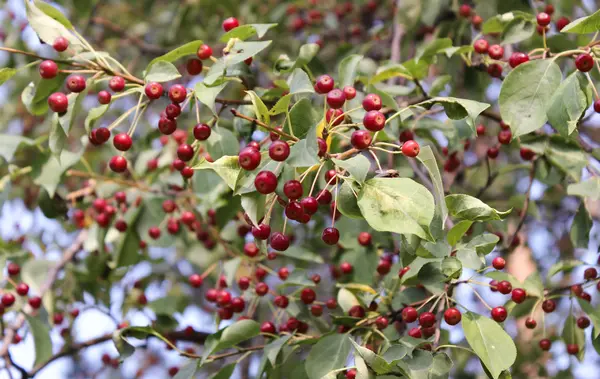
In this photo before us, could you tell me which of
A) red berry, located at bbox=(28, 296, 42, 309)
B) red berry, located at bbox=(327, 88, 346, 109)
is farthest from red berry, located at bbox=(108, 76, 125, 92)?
red berry, located at bbox=(28, 296, 42, 309)

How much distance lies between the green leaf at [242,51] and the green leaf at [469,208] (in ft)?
2.15

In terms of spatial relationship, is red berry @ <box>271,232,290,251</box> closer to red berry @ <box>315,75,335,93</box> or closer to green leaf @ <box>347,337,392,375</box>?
green leaf @ <box>347,337,392,375</box>

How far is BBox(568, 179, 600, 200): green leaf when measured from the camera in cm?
216

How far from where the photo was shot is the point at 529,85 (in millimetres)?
1933

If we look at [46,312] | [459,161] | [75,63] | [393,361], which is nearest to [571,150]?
[459,161]

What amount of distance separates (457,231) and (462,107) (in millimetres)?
325

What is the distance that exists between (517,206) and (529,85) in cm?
108

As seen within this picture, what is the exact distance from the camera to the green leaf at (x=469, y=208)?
1.61 meters

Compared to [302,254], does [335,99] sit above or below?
above

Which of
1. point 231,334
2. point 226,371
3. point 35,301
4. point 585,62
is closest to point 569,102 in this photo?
point 585,62

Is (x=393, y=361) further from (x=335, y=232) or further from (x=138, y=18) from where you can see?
(x=138, y=18)

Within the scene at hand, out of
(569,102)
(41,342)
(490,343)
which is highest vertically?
(569,102)

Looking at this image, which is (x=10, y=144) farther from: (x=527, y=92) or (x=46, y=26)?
(x=527, y=92)

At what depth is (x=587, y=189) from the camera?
2.19 meters
